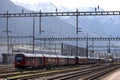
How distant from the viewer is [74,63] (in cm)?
10050

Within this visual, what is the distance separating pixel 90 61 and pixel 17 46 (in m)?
28.2

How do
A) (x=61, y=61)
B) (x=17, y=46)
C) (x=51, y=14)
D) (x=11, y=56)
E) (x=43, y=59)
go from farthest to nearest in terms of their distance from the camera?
(x=17, y=46), (x=11, y=56), (x=61, y=61), (x=43, y=59), (x=51, y=14)

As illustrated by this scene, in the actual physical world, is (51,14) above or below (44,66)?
above

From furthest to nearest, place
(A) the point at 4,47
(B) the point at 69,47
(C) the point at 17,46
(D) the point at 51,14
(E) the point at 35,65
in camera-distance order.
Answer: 1. (B) the point at 69,47
2. (C) the point at 17,46
3. (A) the point at 4,47
4. (E) the point at 35,65
5. (D) the point at 51,14

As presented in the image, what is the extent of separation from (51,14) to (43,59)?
12.6 m

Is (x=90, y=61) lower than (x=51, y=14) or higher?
lower

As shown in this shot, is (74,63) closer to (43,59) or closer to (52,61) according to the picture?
(52,61)

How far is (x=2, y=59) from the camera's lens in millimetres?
98938

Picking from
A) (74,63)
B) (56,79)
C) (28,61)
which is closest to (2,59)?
(74,63)

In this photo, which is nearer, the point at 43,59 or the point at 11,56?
the point at 43,59

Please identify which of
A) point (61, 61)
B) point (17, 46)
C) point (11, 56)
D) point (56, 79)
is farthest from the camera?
point (17, 46)

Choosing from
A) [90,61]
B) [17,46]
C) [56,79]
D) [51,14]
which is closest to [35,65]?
[51,14]

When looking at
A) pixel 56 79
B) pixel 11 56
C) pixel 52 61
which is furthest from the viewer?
pixel 11 56

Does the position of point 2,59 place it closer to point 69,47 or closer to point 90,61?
point 90,61
